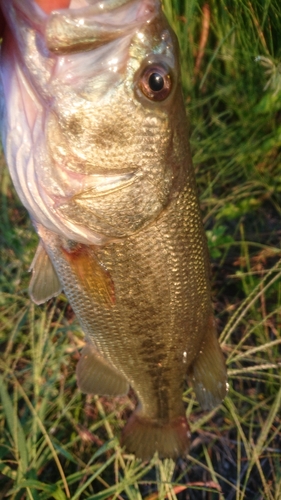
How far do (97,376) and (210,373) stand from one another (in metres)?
0.48

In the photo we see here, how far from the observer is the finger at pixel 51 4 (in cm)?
101

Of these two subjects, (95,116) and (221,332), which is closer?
Answer: (95,116)

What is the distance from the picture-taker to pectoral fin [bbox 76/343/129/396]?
1.81 meters

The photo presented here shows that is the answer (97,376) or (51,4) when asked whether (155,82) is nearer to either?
(51,4)

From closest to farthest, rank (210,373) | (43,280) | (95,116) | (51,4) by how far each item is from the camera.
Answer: (51,4) → (95,116) → (43,280) → (210,373)

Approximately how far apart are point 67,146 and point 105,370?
1043mm

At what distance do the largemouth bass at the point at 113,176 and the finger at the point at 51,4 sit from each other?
0.5 inches

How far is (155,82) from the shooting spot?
114 centimetres

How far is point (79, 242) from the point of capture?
1361 millimetres

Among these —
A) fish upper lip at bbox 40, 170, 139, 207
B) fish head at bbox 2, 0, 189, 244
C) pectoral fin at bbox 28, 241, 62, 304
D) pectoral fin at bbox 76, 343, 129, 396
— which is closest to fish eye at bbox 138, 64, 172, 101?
fish head at bbox 2, 0, 189, 244

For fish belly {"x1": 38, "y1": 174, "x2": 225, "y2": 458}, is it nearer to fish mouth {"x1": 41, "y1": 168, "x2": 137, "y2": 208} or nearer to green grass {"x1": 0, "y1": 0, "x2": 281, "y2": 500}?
fish mouth {"x1": 41, "y1": 168, "x2": 137, "y2": 208}

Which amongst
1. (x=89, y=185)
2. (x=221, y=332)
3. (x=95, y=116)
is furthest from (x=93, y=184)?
(x=221, y=332)

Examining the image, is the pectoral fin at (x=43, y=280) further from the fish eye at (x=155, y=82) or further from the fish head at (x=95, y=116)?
the fish eye at (x=155, y=82)

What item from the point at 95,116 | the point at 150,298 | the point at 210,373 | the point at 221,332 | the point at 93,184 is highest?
the point at 95,116
